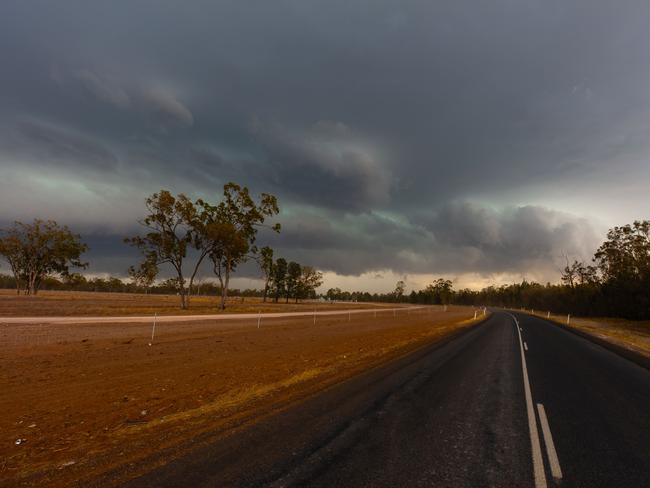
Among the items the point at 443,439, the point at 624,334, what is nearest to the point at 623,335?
the point at 624,334

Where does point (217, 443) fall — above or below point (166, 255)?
below

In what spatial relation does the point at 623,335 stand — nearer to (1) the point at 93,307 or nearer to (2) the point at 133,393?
(2) the point at 133,393

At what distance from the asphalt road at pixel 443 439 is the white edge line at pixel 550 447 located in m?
0.01

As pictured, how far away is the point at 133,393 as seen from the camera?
8.80 metres

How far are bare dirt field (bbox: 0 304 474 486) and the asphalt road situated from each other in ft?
2.64

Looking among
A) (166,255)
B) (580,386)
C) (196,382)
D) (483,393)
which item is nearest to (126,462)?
(196,382)

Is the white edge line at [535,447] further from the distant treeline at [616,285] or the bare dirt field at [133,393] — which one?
the distant treeline at [616,285]

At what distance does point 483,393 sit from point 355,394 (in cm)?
294

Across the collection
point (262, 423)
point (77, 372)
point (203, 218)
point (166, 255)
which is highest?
point (203, 218)

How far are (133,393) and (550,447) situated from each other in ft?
28.4

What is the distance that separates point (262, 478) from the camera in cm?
417

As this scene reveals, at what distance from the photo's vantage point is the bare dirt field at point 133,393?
5.05m

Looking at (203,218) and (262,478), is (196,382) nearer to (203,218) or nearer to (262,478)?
(262,478)

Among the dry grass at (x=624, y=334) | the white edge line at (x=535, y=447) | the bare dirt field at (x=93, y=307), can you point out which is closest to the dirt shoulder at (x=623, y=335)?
the dry grass at (x=624, y=334)
